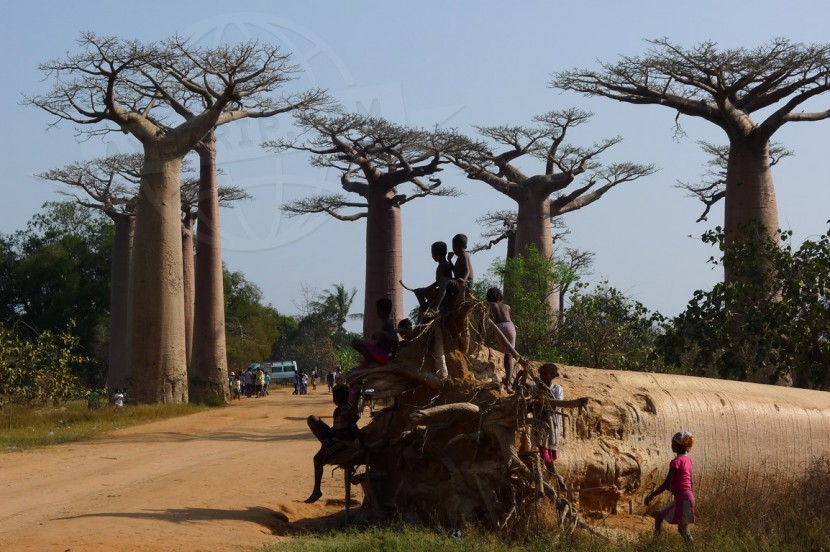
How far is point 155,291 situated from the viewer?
13.9 meters

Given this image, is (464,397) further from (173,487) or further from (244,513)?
(173,487)

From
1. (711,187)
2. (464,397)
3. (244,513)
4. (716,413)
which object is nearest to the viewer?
(464,397)

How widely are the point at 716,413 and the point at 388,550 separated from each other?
8.54ft

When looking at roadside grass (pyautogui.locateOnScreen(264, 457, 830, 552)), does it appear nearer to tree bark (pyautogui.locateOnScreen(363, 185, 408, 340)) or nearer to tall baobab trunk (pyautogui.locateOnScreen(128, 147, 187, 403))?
tall baobab trunk (pyautogui.locateOnScreen(128, 147, 187, 403))

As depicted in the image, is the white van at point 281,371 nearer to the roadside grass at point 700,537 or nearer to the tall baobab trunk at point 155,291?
the tall baobab trunk at point 155,291

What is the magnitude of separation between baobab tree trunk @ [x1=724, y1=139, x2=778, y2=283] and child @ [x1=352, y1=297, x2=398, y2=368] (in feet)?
27.2

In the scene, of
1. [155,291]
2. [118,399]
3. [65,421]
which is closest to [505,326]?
[65,421]

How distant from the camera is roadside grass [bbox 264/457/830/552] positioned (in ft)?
15.9

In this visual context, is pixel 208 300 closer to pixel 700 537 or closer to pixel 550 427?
pixel 550 427

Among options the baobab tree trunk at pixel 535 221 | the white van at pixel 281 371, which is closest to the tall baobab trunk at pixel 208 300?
the baobab tree trunk at pixel 535 221

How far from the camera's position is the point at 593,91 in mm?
13258

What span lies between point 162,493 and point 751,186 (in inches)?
357

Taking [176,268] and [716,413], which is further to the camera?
[176,268]

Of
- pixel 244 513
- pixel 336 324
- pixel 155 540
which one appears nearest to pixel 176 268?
pixel 244 513
